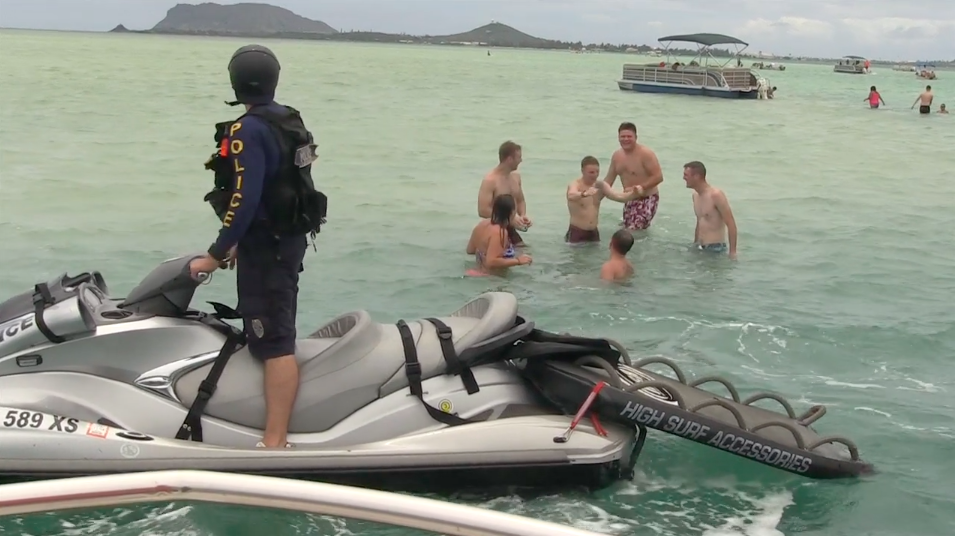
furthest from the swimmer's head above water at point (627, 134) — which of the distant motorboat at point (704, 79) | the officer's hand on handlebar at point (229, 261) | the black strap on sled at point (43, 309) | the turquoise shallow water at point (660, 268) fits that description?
the distant motorboat at point (704, 79)

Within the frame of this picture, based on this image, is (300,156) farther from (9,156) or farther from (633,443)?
(9,156)

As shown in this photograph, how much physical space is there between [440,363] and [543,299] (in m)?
4.15

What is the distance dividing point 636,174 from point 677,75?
121 ft

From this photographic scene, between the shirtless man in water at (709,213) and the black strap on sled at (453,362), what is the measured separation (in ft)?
19.7

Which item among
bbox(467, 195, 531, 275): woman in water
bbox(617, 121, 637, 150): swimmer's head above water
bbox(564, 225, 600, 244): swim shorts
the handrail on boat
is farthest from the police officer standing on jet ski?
bbox(617, 121, 637, 150): swimmer's head above water

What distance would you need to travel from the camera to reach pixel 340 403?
4250 mm

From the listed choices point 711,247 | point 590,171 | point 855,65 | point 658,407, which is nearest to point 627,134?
point 590,171

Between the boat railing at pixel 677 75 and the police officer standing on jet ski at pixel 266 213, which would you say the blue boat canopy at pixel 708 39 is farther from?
the police officer standing on jet ski at pixel 266 213

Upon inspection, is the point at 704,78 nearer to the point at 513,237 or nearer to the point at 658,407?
the point at 513,237

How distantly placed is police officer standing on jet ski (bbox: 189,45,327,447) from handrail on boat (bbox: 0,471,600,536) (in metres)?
1.87

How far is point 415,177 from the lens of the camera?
16.3 m

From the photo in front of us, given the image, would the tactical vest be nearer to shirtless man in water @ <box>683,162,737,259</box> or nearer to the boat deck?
shirtless man in water @ <box>683,162,737,259</box>

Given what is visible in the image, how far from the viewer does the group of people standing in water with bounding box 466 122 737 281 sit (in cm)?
895

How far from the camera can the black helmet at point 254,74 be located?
3.89 meters
